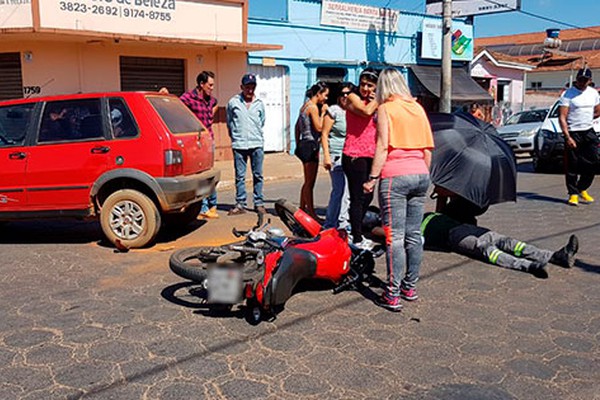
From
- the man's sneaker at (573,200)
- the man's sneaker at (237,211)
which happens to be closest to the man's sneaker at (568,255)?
the man's sneaker at (573,200)

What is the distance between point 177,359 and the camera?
372cm

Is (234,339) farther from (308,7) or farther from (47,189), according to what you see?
(308,7)

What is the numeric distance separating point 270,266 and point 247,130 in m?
4.13

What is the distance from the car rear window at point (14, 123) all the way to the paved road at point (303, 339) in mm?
1459

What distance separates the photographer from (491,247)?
5.84 metres

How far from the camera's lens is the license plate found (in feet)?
13.6

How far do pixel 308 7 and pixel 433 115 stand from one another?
13.7 meters

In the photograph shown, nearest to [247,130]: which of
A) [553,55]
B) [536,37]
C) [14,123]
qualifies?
[14,123]

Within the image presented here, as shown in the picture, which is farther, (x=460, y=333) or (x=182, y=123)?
(x=182, y=123)

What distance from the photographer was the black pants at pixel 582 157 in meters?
8.84

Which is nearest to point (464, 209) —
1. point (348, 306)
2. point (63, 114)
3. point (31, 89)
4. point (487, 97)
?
point (348, 306)

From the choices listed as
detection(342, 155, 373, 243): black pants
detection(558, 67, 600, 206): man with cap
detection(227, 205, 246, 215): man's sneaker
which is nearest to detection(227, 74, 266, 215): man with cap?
detection(227, 205, 246, 215): man's sneaker

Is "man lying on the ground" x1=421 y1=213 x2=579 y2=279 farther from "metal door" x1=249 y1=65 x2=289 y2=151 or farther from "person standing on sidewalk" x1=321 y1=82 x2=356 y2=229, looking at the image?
"metal door" x1=249 y1=65 x2=289 y2=151

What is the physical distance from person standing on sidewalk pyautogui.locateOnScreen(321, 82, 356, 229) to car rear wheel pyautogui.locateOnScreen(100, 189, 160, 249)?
6.27 feet
